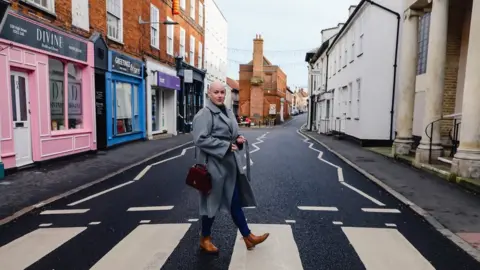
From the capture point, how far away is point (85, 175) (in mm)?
8195

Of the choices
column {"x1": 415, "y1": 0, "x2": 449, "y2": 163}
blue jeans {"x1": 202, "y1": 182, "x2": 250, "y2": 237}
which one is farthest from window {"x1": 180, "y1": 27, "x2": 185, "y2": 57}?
blue jeans {"x1": 202, "y1": 182, "x2": 250, "y2": 237}

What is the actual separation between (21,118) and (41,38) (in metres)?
2.25

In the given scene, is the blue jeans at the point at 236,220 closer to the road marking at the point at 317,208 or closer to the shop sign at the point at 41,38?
the road marking at the point at 317,208

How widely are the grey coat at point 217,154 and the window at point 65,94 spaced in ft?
27.1

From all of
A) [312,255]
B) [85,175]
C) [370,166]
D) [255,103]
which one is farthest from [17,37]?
[255,103]

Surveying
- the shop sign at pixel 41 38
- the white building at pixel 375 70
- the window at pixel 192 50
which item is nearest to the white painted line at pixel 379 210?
the shop sign at pixel 41 38

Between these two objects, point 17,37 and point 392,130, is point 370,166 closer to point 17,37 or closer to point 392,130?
point 392,130

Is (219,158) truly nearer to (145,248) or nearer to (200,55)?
(145,248)

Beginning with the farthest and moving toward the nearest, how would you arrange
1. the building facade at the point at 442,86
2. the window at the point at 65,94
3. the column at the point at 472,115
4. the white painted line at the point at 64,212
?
the window at the point at 65,94 → the building facade at the point at 442,86 → the column at the point at 472,115 → the white painted line at the point at 64,212

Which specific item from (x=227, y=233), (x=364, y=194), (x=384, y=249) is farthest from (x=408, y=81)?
(x=227, y=233)

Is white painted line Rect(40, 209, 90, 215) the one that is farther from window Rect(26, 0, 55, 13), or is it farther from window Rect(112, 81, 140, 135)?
window Rect(112, 81, 140, 135)

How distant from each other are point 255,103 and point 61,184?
38.2 meters

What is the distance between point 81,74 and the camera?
38.1 ft

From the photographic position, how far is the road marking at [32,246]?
140 inches
